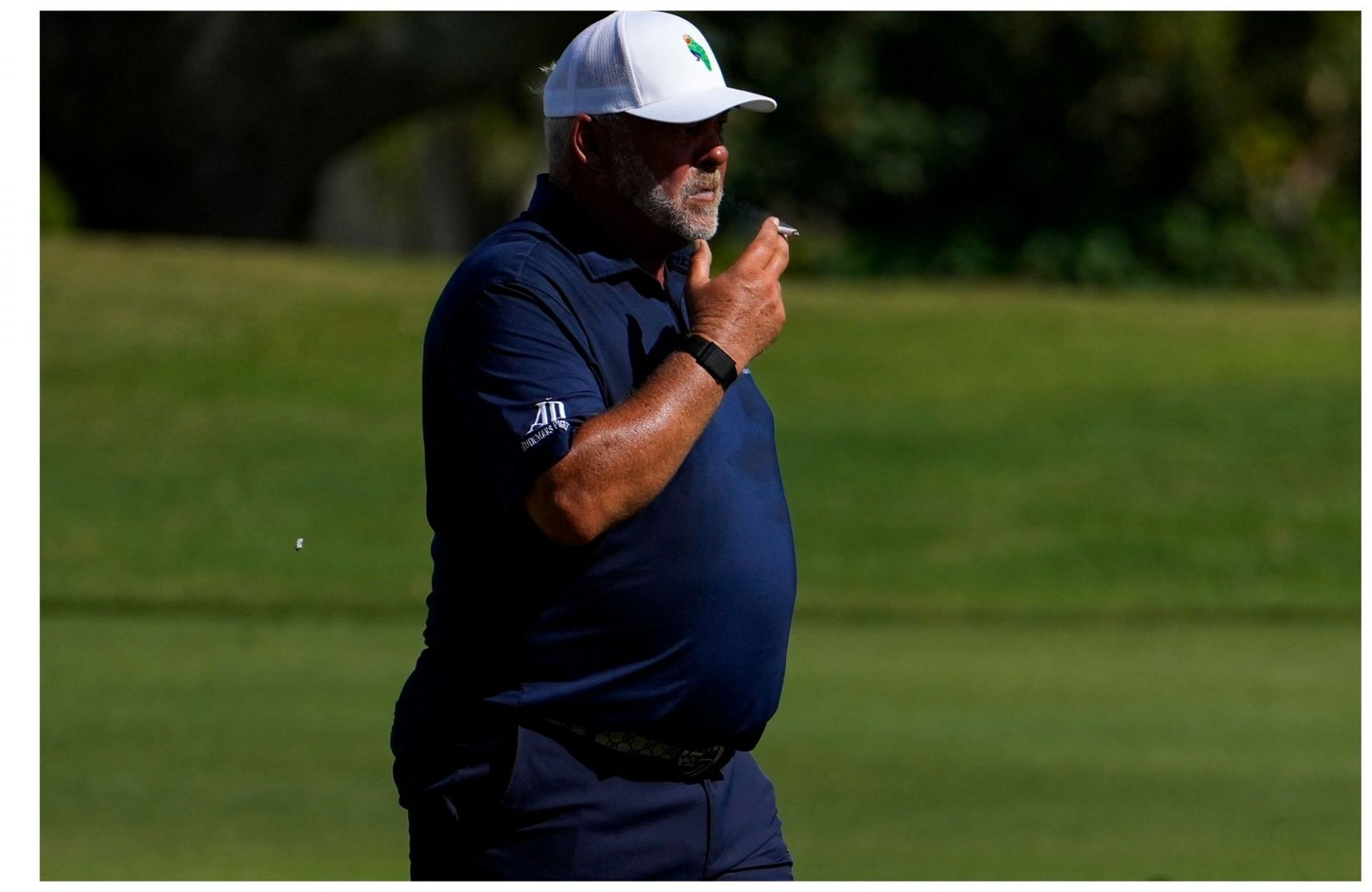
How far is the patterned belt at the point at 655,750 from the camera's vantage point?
3.25m

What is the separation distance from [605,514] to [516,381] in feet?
0.73

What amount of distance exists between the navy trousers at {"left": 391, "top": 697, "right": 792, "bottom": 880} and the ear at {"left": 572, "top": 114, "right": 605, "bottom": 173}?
2.59ft

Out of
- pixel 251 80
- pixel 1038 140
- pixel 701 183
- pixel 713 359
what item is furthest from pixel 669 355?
pixel 1038 140

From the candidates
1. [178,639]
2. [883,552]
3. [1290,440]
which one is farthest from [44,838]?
[1290,440]

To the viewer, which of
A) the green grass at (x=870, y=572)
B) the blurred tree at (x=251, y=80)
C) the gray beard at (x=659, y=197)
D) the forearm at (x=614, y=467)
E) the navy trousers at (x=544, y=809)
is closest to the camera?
the forearm at (x=614, y=467)

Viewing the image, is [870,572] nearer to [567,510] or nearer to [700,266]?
[700,266]

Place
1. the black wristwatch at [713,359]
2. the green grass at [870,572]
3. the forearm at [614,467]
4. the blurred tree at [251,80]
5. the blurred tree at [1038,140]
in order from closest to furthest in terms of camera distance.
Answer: the forearm at [614,467], the black wristwatch at [713,359], the green grass at [870,572], the blurred tree at [251,80], the blurred tree at [1038,140]

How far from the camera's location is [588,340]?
3219mm

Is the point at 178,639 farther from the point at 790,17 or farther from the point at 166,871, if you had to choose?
the point at 790,17

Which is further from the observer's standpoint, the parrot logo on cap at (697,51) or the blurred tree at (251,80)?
the blurred tree at (251,80)

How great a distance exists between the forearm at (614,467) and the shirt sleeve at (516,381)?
0.08 feet

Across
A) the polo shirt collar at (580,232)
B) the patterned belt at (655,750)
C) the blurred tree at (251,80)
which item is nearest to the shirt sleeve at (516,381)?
the polo shirt collar at (580,232)

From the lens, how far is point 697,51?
134 inches

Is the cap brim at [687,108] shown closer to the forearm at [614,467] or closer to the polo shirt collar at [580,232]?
the polo shirt collar at [580,232]
